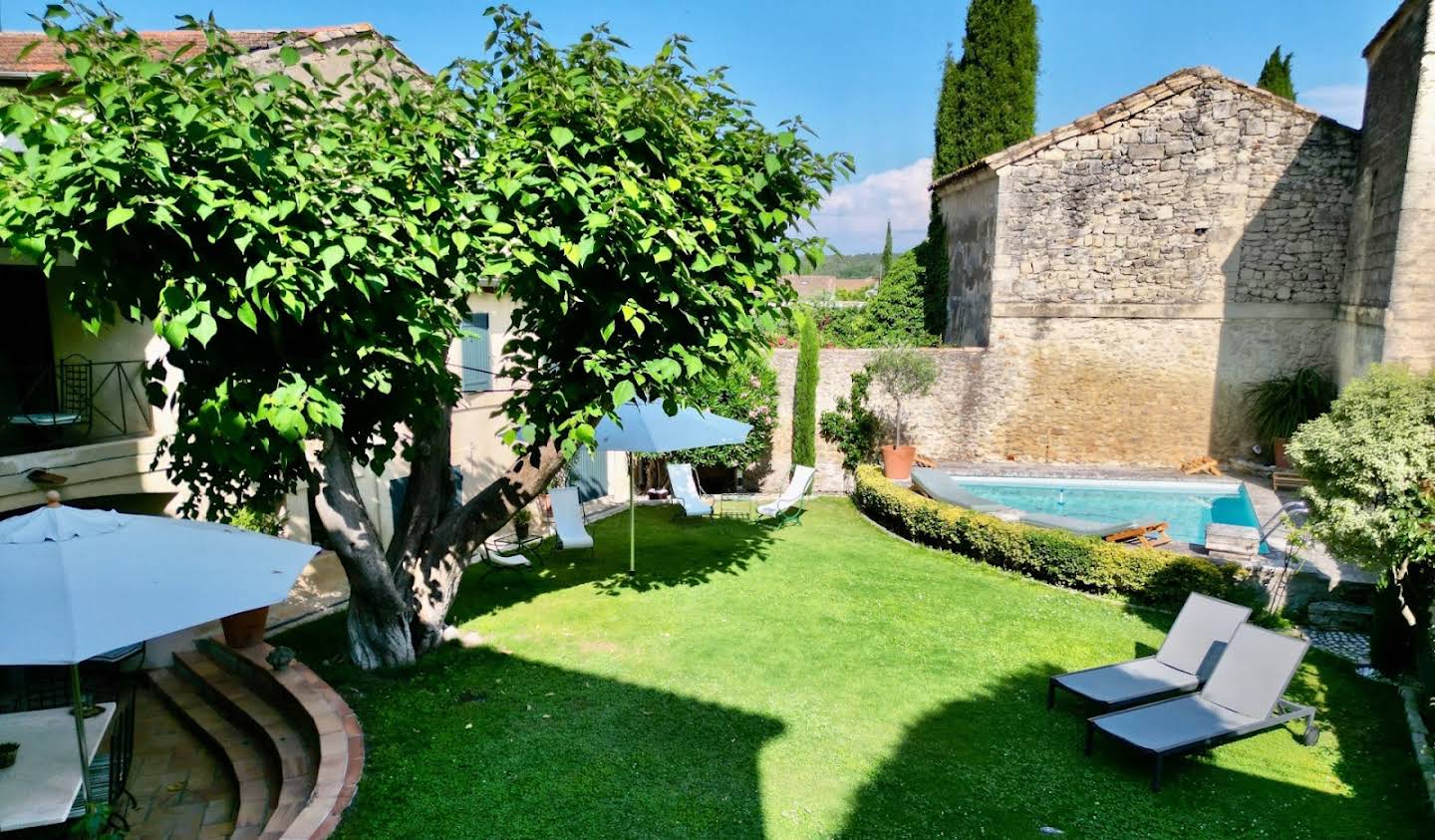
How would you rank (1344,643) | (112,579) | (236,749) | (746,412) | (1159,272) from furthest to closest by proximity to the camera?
(1159,272)
(746,412)
(1344,643)
(236,749)
(112,579)

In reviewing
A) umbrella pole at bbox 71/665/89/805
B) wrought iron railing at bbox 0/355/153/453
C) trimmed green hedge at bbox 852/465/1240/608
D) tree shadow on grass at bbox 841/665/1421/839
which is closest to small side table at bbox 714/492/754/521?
trimmed green hedge at bbox 852/465/1240/608

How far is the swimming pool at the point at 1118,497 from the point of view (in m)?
15.9

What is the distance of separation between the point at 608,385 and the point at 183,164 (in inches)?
Result: 143

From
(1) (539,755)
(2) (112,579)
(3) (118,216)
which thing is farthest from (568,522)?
(3) (118,216)

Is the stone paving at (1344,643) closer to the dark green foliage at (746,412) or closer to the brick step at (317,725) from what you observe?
the dark green foliage at (746,412)

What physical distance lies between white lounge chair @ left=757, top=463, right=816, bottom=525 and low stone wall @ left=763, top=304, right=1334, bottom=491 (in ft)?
9.06

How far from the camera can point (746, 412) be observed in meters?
17.4

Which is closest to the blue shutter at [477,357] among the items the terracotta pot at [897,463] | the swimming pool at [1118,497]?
the terracotta pot at [897,463]

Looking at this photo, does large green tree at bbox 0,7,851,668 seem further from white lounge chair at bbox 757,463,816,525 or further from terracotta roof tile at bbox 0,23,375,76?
white lounge chair at bbox 757,463,816,525

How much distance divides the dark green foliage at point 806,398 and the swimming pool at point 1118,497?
3.20m

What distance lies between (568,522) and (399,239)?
7.15m

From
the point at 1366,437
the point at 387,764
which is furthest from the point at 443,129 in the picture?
the point at 1366,437

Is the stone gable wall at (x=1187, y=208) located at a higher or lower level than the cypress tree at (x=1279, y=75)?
lower

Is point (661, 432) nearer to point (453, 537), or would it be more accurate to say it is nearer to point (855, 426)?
point (453, 537)
